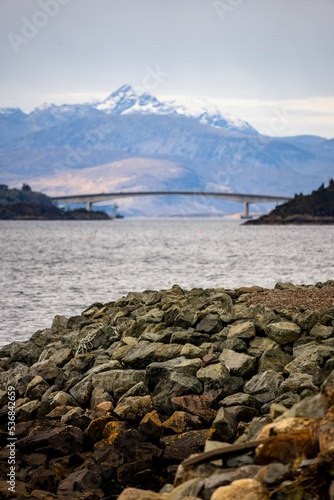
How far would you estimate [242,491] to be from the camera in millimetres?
6770

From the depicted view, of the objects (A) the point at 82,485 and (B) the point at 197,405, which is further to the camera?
(B) the point at 197,405

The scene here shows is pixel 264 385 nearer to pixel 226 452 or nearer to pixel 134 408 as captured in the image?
pixel 134 408

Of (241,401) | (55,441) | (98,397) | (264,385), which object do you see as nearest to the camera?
(55,441)

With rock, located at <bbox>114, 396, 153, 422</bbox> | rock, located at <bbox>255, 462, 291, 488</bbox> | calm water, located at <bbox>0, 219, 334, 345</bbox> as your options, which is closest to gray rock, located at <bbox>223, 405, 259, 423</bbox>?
rock, located at <bbox>114, 396, 153, 422</bbox>

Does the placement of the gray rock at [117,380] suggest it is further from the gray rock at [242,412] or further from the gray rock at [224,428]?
the gray rock at [224,428]

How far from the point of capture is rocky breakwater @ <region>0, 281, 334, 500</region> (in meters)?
7.20

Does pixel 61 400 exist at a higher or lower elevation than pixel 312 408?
lower

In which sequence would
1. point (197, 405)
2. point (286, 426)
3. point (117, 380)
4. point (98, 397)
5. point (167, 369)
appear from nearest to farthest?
point (286, 426) → point (197, 405) → point (98, 397) → point (167, 369) → point (117, 380)

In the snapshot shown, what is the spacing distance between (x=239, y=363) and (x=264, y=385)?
116cm

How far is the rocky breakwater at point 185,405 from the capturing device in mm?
7195

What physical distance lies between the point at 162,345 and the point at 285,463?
324 inches

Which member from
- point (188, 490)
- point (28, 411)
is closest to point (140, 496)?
point (188, 490)

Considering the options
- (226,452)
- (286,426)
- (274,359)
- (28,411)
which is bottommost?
(28,411)

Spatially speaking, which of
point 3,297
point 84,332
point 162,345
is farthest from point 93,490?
point 3,297
